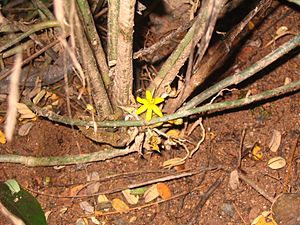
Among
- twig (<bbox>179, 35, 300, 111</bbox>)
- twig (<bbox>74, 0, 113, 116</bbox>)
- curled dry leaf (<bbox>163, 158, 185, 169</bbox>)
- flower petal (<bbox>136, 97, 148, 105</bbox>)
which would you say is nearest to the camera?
twig (<bbox>179, 35, 300, 111</bbox>)

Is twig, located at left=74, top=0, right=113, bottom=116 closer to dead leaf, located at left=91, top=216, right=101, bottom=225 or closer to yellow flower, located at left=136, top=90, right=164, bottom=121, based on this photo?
yellow flower, located at left=136, top=90, right=164, bottom=121

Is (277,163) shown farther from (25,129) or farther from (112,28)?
(25,129)

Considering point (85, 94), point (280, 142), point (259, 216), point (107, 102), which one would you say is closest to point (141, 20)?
point (85, 94)

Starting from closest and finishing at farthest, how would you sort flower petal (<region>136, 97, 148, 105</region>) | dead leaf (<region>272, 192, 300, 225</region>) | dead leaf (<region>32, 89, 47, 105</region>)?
flower petal (<region>136, 97, 148, 105</region>) < dead leaf (<region>272, 192, 300, 225</region>) < dead leaf (<region>32, 89, 47, 105</region>)

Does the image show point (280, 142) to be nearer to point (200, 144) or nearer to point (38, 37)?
point (200, 144)

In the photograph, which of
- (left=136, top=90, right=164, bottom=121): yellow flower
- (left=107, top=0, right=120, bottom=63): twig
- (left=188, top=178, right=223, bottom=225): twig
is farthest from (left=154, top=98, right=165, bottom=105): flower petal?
(left=188, top=178, right=223, bottom=225): twig

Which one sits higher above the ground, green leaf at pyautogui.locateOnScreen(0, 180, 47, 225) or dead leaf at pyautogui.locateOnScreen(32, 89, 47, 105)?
dead leaf at pyautogui.locateOnScreen(32, 89, 47, 105)
